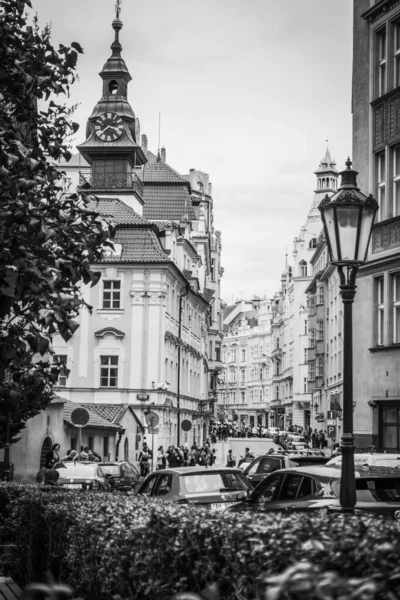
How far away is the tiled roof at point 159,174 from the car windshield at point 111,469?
4646 cm

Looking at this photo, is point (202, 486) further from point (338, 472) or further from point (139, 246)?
point (139, 246)

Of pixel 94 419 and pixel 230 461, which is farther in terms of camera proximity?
pixel 94 419

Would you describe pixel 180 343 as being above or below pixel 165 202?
below

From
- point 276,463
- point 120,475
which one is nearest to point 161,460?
point 120,475

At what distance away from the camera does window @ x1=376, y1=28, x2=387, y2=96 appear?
1067 inches

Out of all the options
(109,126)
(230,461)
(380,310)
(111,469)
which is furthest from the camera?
(109,126)

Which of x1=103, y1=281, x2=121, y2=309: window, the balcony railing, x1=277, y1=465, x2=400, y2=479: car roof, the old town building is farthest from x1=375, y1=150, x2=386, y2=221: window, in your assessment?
the balcony railing

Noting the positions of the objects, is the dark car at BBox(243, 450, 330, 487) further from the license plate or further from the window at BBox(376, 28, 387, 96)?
the window at BBox(376, 28, 387, 96)

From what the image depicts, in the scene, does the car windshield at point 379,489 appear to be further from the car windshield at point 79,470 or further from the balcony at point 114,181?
the balcony at point 114,181

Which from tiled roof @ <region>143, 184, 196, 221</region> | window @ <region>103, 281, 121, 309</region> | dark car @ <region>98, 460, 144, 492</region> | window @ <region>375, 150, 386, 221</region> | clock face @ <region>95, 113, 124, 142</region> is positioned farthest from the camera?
tiled roof @ <region>143, 184, 196, 221</region>

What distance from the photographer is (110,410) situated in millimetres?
53750

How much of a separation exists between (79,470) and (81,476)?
0.26m

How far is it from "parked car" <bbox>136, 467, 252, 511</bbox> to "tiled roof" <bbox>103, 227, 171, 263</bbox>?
39.3m

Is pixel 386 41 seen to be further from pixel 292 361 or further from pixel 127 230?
pixel 292 361
